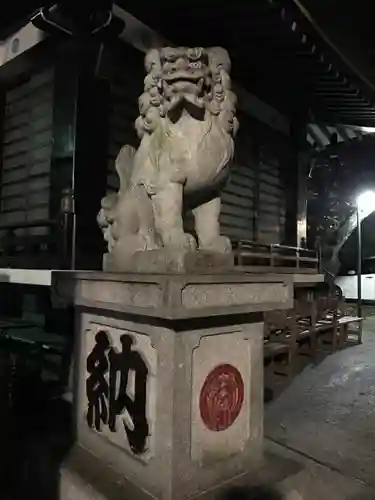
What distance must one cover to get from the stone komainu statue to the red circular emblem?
2.28ft

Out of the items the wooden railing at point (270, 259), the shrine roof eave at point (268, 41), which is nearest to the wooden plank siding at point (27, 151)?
the shrine roof eave at point (268, 41)

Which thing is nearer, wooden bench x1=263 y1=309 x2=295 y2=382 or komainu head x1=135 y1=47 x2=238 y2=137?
komainu head x1=135 y1=47 x2=238 y2=137

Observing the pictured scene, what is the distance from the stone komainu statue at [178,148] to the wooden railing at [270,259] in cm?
249

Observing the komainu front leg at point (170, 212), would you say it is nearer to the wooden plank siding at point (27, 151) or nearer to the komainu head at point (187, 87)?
the komainu head at point (187, 87)

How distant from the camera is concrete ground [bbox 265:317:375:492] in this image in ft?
9.69

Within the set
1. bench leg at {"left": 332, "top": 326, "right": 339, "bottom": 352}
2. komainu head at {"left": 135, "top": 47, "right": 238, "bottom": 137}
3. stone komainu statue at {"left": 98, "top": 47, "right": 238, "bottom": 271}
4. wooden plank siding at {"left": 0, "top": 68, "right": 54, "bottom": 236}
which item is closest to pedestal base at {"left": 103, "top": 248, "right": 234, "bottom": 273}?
stone komainu statue at {"left": 98, "top": 47, "right": 238, "bottom": 271}

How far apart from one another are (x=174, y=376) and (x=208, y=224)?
94 centimetres

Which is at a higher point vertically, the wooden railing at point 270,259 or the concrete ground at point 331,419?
the wooden railing at point 270,259

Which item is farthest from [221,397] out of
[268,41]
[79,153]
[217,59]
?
[268,41]

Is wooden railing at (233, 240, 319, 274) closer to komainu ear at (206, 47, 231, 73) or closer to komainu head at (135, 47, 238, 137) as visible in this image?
komainu head at (135, 47, 238, 137)

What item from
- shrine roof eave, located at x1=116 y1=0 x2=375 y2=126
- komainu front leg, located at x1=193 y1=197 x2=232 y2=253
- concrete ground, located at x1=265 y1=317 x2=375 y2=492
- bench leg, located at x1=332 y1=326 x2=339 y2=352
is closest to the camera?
komainu front leg, located at x1=193 y1=197 x2=232 y2=253

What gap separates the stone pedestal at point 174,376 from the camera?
6.04 feet

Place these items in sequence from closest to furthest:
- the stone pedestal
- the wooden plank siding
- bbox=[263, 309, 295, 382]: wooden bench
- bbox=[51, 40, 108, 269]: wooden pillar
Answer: the stone pedestal < bbox=[51, 40, 108, 269]: wooden pillar < the wooden plank siding < bbox=[263, 309, 295, 382]: wooden bench

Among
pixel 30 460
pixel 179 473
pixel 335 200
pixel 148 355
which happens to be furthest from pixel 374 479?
pixel 335 200
